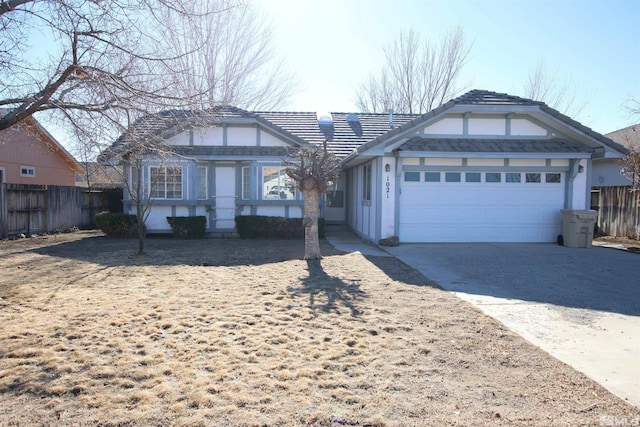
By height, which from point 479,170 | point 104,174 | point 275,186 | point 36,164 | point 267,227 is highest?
point 36,164

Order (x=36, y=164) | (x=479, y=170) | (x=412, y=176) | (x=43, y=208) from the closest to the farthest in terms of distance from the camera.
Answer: (x=412, y=176) → (x=479, y=170) → (x=43, y=208) → (x=36, y=164)

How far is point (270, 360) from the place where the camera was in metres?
4.06

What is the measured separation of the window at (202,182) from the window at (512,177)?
10066mm

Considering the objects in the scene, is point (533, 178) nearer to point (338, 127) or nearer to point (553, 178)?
point (553, 178)

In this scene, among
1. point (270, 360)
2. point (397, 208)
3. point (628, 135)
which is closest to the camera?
point (270, 360)

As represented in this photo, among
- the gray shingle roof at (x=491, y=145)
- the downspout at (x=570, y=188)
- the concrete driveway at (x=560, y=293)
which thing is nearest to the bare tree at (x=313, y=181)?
the concrete driveway at (x=560, y=293)

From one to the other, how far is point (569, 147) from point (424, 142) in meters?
4.24

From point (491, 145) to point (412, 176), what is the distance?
2449mm

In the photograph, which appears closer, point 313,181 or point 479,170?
point 313,181

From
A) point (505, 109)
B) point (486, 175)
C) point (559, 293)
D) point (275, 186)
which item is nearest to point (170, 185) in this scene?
point (275, 186)

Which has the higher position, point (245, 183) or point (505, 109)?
point (505, 109)

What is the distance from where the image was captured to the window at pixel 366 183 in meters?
13.8

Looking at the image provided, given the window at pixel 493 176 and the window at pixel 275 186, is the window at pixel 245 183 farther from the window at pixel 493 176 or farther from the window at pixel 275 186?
the window at pixel 493 176

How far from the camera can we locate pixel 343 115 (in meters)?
19.7
